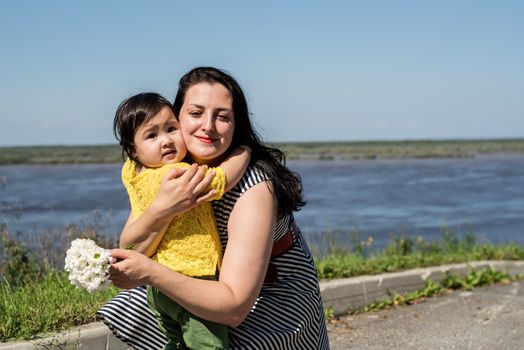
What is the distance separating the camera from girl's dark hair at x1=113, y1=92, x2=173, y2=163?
294cm

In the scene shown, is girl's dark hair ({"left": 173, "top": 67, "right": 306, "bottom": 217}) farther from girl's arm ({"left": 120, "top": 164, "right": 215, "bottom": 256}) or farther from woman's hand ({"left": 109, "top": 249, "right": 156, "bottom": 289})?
woman's hand ({"left": 109, "top": 249, "right": 156, "bottom": 289})

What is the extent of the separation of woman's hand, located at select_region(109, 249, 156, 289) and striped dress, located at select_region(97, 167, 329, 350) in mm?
445

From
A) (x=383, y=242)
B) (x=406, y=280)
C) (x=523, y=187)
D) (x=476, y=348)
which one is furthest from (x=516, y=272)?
(x=523, y=187)

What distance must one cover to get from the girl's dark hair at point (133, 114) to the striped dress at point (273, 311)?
1.42 ft

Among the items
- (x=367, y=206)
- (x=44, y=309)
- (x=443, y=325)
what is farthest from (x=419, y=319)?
(x=367, y=206)

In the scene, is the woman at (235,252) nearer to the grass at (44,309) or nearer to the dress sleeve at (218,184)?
the dress sleeve at (218,184)

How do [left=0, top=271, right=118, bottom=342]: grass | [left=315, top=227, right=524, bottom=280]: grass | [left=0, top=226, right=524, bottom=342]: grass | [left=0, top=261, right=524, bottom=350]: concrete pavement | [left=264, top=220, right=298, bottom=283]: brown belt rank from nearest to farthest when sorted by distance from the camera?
[left=264, top=220, right=298, bottom=283]: brown belt
[left=0, top=271, right=118, bottom=342]: grass
[left=0, top=226, right=524, bottom=342]: grass
[left=0, top=261, right=524, bottom=350]: concrete pavement
[left=315, top=227, right=524, bottom=280]: grass

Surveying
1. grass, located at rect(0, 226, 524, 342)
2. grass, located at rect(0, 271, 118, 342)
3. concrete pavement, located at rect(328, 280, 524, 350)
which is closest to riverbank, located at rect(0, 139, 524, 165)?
grass, located at rect(0, 226, 524, 342)

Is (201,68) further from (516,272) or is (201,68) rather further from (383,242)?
(383,242)

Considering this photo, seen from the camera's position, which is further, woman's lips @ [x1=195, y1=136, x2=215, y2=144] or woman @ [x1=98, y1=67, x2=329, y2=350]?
woman's lips @ [x1=195, y1=136, x2=215, y2=144]

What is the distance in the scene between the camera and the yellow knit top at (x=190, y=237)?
272 centimetres

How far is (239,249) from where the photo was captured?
8.79 feet

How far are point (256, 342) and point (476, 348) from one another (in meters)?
2.96

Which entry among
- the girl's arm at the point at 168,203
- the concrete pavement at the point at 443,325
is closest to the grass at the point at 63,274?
the concrete pavement at the point at 443,325
